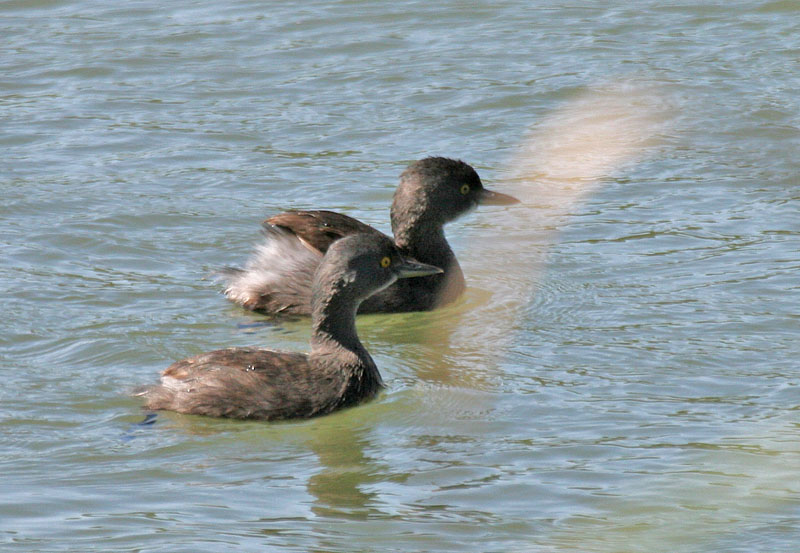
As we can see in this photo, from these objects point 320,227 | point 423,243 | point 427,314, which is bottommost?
point 427,314

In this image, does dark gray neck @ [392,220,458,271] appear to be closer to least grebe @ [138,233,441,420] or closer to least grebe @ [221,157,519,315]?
least grebe @ [221,157,519,315]

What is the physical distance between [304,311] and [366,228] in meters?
0.65

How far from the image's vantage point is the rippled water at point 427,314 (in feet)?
22.3

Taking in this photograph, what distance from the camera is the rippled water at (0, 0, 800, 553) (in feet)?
22.3

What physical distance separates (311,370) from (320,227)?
1.80 meters

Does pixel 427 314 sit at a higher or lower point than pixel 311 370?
lower

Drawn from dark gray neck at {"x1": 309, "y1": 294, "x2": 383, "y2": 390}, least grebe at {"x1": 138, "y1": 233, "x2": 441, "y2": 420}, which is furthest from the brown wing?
dark gray neck at {"x1": 309, "y1": 294, "x2": 383, "y2": 390}

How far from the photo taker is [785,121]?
43.2ft

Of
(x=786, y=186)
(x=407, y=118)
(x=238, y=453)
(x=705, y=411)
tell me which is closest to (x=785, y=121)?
(x=786, y=186)

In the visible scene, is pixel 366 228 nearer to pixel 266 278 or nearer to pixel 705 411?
pixel 266 278

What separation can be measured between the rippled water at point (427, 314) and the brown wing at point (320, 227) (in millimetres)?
547

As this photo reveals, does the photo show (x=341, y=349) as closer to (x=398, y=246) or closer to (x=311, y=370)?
(x=311, y=370)

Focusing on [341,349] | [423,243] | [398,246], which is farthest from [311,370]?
[423,243]

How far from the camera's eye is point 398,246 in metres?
10.1
